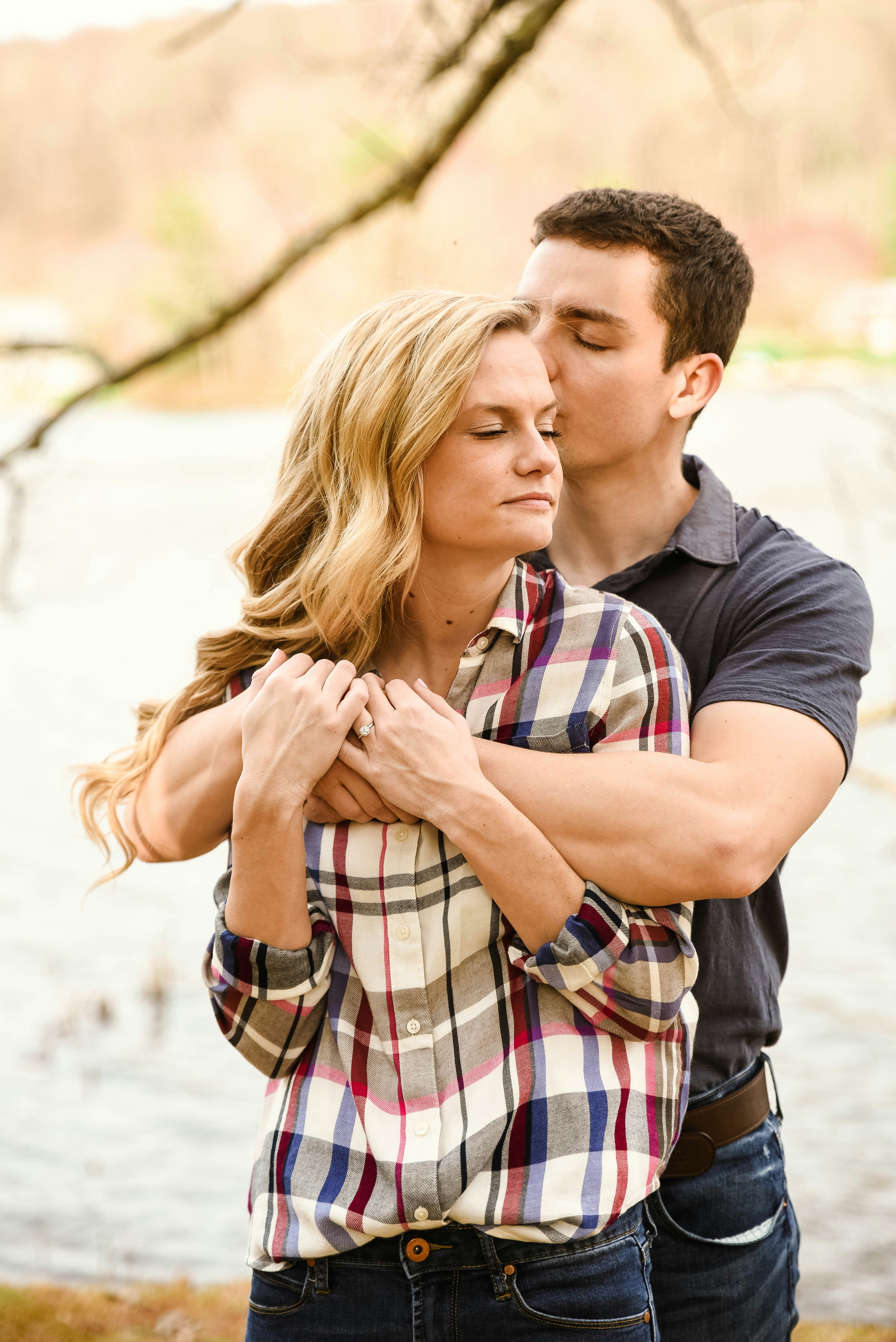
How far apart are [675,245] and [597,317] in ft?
0.52

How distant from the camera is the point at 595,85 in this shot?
19.2 meters

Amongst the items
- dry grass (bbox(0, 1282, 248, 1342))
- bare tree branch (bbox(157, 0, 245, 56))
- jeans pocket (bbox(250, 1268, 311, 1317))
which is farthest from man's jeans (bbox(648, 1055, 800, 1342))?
bare tree branch (bbox(157, 0, 245, 56))

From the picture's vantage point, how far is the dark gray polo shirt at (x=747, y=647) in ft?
4.51

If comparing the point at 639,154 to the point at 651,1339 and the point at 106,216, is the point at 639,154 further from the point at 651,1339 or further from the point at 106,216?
the point at 651,1339

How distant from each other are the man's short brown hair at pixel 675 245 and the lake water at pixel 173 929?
512mm

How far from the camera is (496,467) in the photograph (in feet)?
4.30

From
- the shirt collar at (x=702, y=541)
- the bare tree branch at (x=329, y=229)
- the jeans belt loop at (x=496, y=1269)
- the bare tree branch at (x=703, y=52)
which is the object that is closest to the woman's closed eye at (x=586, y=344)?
the shirt collar at (x=702, y=541)

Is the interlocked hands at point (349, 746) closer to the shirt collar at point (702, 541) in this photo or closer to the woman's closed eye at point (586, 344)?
the shirt collar at point (702, 541)

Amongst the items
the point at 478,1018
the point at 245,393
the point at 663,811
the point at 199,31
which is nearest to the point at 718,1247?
the point at 478,1018

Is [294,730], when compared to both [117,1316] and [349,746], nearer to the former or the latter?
[349,746]

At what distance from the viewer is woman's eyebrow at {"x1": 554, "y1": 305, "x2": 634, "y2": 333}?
5.22 feet

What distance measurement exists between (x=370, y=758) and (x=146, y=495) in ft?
69.1

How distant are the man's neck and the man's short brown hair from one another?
0.15 m

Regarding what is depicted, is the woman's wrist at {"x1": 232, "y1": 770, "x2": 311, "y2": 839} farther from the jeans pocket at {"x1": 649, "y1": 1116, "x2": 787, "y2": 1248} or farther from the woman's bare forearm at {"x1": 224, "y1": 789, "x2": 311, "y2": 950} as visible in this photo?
the jeans pocket at {"x1": 649, "y1": 1116, "x2": 787, "y2": 1248}
